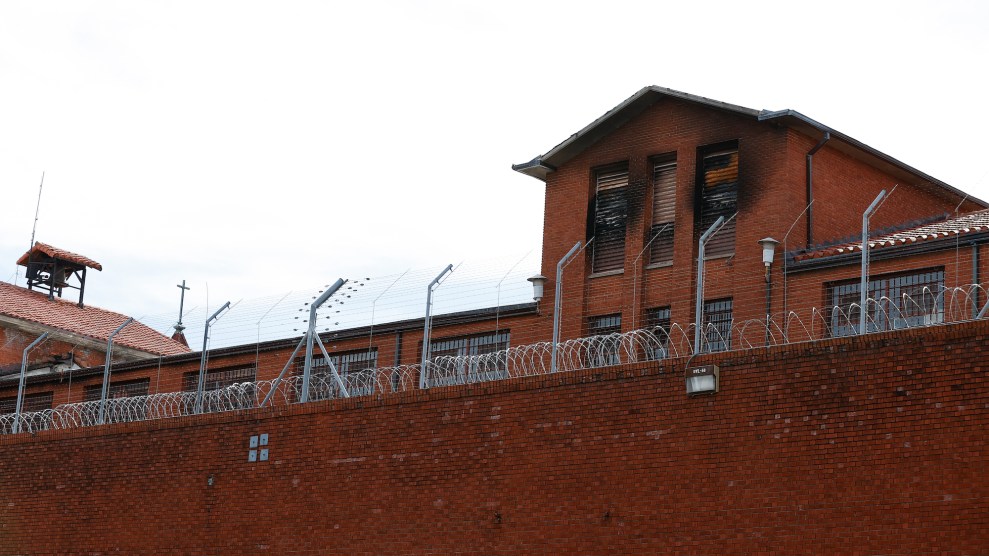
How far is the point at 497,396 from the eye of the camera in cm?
2025

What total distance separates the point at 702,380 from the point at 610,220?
383 inches

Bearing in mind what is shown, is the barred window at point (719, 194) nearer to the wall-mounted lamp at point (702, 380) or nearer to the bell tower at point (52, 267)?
the wall-mounted lamp at point (702, 380)

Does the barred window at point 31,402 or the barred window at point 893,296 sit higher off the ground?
the barred window at point 893,296

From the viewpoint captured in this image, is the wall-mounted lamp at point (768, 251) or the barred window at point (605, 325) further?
the barred window at point (605, 325)

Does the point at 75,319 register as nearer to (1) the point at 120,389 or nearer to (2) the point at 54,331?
(2) the point at 54,331

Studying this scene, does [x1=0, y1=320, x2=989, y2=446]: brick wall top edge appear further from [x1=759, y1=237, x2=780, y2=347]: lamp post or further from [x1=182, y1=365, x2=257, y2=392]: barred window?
[x1=759, y1=237, x2=780, y2=347]: lamp post

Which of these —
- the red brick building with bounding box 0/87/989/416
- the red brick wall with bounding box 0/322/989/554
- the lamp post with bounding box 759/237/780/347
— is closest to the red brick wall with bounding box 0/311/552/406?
the red brick building with bounding box 0/87/989/416

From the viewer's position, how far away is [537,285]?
27.0m

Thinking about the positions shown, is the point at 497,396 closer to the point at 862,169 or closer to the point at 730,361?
the point at 730,361

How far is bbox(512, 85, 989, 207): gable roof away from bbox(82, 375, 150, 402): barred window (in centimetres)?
1175

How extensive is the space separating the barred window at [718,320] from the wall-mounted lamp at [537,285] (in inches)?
132

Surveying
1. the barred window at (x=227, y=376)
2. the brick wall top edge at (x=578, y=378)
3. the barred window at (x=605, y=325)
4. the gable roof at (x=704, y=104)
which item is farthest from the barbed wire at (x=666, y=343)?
the barred window at (x=227, y=376)

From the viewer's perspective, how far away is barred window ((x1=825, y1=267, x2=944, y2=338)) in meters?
22.2

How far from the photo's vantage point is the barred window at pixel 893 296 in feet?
72.8
